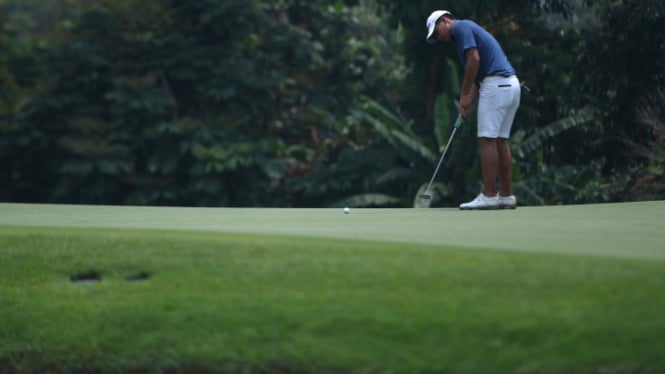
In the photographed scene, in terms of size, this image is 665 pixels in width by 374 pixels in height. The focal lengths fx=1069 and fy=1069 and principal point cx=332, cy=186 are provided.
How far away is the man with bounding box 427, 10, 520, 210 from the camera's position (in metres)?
9.67

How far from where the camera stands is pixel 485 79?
991 cm

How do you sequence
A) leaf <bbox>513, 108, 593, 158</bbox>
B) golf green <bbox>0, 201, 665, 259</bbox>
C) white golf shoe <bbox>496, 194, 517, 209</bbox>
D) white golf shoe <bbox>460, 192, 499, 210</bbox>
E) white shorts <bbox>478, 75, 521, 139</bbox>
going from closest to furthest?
golf green <bbox>0, 201, 665, 259</bbox> → white shorts <bbox>478, 75, 521, 139</bbox> → white golf shoe <bbox>460, 192, 499, 210</bbox> → white golf shoe <bbox>496, 194, 517, 209</bbox> → leaf <bbox>513, 108, 593, 158</bbox>

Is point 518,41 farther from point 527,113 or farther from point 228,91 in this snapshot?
point 228,91

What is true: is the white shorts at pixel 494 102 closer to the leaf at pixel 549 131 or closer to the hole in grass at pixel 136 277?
the hole in grass at pixel 136 277

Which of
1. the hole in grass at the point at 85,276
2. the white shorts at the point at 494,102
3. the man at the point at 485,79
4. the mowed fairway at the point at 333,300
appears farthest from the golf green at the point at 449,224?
the hole in grass at the point at 85,276

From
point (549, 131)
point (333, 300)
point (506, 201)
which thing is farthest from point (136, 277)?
point (549, 131)

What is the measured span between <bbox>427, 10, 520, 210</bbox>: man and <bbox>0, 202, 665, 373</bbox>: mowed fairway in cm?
247

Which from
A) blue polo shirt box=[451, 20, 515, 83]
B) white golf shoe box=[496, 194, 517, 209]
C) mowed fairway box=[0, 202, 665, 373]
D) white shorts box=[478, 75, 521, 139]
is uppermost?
blue polo shirt box=[451, 20, 515, 83]

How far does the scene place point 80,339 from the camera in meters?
6.13

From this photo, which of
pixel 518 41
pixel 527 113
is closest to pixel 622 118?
pixel 527 113

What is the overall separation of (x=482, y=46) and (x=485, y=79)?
0.32 metres

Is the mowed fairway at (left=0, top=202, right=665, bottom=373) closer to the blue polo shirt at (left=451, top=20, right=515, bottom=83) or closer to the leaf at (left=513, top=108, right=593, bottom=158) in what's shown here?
the blue polo shirt at (left=451, top=20, right=515, bottom=83)

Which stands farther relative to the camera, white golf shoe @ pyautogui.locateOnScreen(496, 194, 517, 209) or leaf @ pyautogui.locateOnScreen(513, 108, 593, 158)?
leaf @ pyautogui.locateOnScreen(513, 108, 593, 158)

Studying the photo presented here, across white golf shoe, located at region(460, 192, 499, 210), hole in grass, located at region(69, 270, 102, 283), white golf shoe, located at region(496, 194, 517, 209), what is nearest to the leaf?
white golf shoe, located at region(496, 194, 517, 209)
